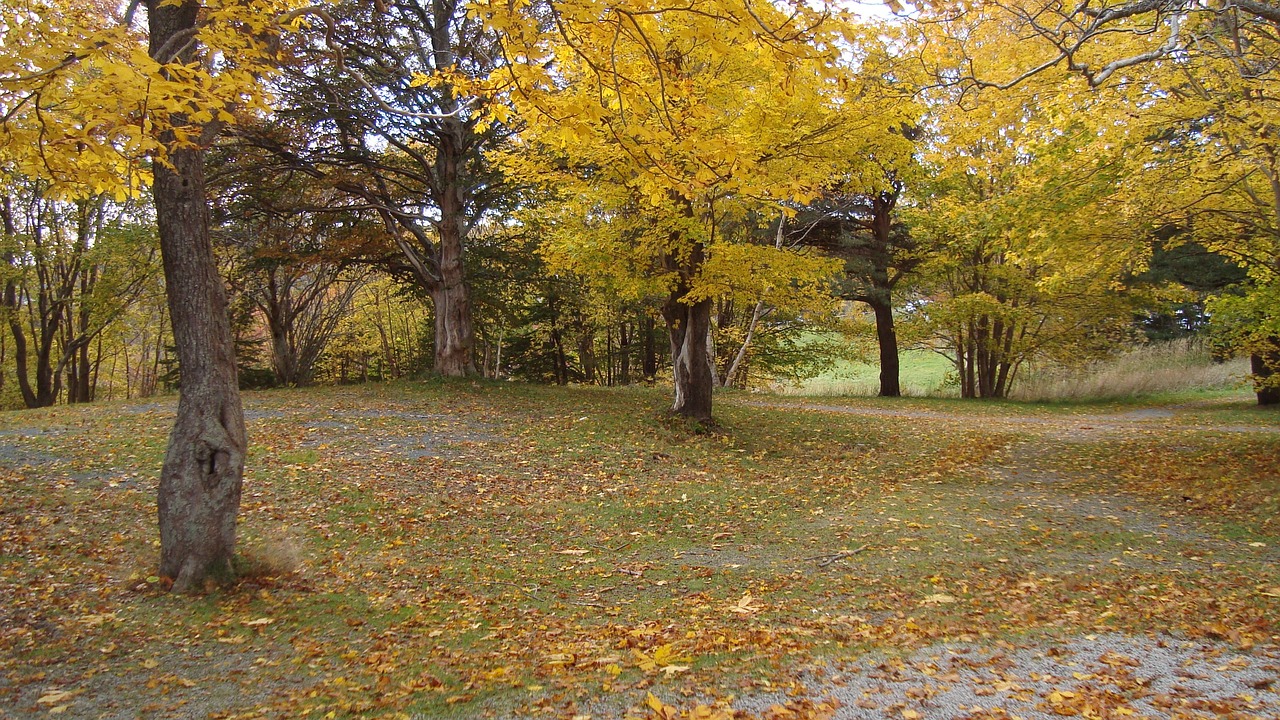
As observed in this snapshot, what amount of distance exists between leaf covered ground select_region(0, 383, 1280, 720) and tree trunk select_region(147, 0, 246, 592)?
0.33 metres

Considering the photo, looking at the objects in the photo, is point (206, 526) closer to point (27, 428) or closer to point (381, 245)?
point (27, 428)

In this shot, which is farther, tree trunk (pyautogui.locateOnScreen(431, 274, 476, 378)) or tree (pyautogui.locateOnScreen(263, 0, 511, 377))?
tree trunk (pyautogui.locateOnScreen(431, 274, 476, 378))

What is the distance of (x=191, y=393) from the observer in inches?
208

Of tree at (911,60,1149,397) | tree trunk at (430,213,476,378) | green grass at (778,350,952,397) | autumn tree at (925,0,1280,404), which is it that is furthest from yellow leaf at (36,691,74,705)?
green grass at (778,350,952,397)

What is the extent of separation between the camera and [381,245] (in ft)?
58.6

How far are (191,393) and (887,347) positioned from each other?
69.1 ft

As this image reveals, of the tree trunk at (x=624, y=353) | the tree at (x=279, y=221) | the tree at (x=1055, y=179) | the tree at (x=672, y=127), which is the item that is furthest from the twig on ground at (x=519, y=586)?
the tree trunk at (x=624, y=353)

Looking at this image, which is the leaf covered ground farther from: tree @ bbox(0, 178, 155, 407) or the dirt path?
tree @ bbox(0, 178, 155, 407)

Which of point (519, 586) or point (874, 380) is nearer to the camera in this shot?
point (519, 586)

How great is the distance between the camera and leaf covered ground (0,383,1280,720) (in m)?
3.69

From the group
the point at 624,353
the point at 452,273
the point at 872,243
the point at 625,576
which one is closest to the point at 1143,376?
the point at 872,243

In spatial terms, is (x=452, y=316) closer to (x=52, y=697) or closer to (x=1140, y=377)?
(x=52, y=697)

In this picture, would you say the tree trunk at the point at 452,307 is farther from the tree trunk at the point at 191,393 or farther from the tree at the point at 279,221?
the tree trunk at the point at 191,393

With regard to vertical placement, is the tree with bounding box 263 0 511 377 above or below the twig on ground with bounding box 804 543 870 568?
above
